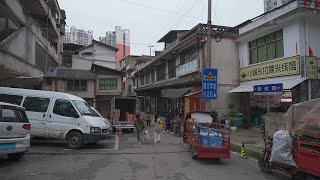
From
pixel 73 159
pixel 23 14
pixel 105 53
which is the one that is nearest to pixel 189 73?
pixel 23 14

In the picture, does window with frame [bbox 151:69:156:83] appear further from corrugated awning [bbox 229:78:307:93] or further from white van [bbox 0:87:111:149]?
white van [bbox 0:87:111:149]

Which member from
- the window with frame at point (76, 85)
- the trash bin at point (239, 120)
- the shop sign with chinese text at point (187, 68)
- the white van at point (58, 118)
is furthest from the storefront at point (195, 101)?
the window with frame at point (76, 85)

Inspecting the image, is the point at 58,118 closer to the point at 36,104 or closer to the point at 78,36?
Result: the point at 36,104

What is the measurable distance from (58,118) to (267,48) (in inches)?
539

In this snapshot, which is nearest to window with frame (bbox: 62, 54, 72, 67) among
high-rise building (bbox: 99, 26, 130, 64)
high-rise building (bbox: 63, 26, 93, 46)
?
high-rise building (bbox: 99, 26, 130, 64)

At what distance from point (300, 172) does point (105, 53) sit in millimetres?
48518

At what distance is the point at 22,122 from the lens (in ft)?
33.7

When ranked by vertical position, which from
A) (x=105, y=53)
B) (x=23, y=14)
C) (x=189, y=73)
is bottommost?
(x=189, y=73)

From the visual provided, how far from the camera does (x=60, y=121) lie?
1422 cm

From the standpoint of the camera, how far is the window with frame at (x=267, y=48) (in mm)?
19703

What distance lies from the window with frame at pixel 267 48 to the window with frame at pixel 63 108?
12.5 metres

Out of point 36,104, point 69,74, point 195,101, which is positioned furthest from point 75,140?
point 69,74

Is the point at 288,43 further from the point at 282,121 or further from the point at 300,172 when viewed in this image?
the point at 300,172

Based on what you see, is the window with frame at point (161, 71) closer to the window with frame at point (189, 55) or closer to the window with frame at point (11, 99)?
the window with frame at point (189, 55)
